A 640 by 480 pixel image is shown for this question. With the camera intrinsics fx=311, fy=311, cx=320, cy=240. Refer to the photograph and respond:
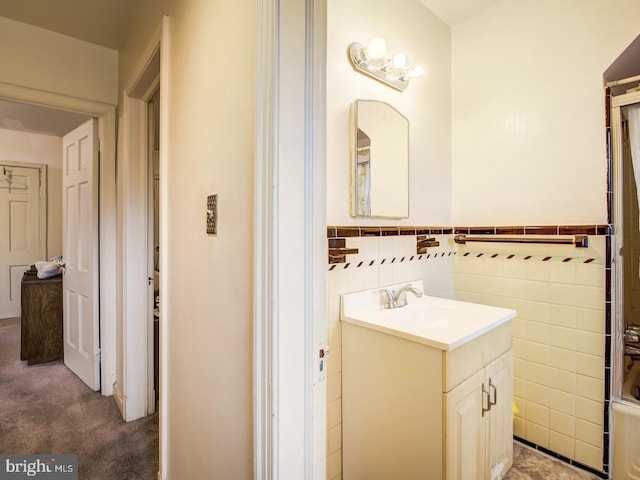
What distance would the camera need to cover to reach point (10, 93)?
72.6 inches

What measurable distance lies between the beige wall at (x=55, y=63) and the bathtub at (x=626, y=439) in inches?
140

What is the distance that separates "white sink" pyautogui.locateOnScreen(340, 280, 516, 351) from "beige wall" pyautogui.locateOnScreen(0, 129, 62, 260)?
481 cm

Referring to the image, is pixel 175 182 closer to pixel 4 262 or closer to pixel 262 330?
pixel 262 330

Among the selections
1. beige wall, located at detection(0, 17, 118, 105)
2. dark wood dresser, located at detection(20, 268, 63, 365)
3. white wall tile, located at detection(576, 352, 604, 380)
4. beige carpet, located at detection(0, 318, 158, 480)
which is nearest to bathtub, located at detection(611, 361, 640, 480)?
white wall tile, located at detection(576, 352, 604, 380)

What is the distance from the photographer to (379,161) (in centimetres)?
162

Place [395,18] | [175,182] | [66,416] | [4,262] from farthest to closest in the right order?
[4,262], [66,416], [395,18], [175,182]

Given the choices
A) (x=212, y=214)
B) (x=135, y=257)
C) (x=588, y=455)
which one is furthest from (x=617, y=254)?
(x=135, y=257)

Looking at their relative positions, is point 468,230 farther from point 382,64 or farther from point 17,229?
point 17,229

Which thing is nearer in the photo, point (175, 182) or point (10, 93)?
point (175, 182)

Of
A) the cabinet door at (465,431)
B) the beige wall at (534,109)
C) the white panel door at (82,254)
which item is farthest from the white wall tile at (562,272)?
the white panel door at (82,254)

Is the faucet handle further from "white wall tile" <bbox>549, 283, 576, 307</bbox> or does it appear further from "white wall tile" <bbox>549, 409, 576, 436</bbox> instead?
"white wall tile" <bbox>549, 409, 576, 436</bbox>

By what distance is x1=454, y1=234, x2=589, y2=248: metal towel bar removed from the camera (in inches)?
62.8

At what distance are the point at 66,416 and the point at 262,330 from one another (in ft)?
7.39

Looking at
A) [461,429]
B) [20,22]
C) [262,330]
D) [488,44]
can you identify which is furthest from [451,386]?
[20,22]
